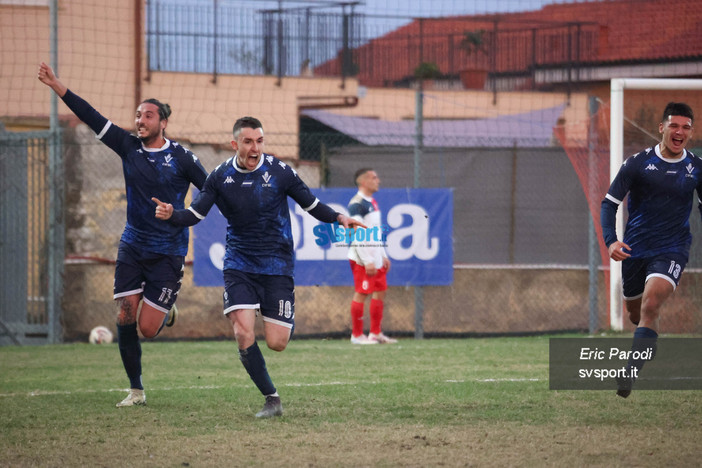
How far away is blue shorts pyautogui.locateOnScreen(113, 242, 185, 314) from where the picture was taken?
7984 mm

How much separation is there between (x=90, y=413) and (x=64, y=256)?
6.48m

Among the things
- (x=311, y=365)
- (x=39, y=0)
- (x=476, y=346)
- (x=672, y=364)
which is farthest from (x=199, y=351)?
(x=39, y=0)

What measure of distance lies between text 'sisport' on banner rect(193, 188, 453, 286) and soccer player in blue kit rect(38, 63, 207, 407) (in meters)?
5.39

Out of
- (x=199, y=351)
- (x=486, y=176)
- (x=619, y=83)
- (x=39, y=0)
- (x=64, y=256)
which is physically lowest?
(x=199, y=351)

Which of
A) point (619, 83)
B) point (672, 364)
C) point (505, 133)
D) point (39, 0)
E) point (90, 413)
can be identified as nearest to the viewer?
point (90, 413)

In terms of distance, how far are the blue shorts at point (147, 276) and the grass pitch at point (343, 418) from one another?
0.85 m

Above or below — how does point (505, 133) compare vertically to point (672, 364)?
above

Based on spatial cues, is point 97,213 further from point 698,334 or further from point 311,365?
point 698,334

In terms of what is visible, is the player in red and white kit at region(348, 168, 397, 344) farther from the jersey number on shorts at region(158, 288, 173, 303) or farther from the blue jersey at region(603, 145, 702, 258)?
the blue jersey at region(603, 145, 702, 258)

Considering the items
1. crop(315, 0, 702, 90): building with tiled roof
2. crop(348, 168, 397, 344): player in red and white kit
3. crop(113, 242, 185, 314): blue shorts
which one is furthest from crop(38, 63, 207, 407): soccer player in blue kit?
crop(315, 0, 702, 90): building with tiled roof

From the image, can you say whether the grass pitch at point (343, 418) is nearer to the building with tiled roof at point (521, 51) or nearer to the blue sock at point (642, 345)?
the blue sock at point (642, 345)

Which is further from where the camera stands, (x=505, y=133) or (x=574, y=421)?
(x=505, y=133)

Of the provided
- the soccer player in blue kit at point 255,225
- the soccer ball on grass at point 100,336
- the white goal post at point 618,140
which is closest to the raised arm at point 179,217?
the soccer player in blue kit at point 255,225

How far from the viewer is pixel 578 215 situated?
14977mm
